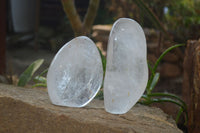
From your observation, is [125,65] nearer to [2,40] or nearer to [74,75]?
[74,75]

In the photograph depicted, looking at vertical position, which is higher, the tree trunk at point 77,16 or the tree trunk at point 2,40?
the tree trunk at point 77,16

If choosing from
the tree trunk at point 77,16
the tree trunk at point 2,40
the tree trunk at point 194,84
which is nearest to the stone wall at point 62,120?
the tree trunk at point 194,84

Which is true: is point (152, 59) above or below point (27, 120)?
below

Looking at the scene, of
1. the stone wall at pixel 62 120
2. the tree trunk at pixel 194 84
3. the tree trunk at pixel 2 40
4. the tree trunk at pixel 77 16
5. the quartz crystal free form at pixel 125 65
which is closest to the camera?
the stone wall at pixel 62 120

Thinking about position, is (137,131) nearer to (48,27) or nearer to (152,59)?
(152,59)

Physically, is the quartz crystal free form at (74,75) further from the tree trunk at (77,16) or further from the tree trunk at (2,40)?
the tree trunk at (2,40)

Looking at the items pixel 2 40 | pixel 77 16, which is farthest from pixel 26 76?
pixel 2 40

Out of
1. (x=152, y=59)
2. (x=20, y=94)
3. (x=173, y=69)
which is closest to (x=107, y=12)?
(x=173, y=69)
